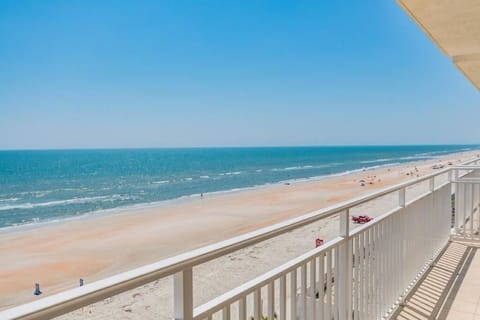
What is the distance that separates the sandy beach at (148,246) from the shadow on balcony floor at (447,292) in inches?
68.1

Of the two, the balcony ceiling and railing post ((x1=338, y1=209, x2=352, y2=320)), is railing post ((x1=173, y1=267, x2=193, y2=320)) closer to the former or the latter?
railing post ((x1=338, y1=209, x2=352, y2=320))

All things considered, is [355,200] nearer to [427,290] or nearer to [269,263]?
[427,290]

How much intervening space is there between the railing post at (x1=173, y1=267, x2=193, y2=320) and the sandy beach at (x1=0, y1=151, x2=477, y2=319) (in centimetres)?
433

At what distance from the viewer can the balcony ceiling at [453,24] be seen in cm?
212

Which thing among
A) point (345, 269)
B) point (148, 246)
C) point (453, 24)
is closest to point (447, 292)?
point (345, 269)

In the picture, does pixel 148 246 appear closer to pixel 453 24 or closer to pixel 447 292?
pixel 447 292

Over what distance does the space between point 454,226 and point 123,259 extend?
895 centimetres

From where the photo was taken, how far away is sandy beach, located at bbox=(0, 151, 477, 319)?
7.40m

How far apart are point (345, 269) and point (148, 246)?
1102 centimetres

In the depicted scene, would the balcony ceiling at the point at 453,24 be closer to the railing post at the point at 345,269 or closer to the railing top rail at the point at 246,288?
the railing post at the point at 345,269

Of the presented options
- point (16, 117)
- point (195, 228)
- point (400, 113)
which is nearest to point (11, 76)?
point (16, 117)

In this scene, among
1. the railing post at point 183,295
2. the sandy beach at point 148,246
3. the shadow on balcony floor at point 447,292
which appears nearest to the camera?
the railing post at point 183,295

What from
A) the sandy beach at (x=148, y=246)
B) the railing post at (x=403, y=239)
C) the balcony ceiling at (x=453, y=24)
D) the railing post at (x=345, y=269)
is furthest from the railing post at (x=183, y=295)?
the sandy beach at (x=148, y=246)

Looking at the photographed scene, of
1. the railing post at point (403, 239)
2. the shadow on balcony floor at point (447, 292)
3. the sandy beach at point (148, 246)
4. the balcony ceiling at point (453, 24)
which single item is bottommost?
the sandy beach at point (148, 246)
